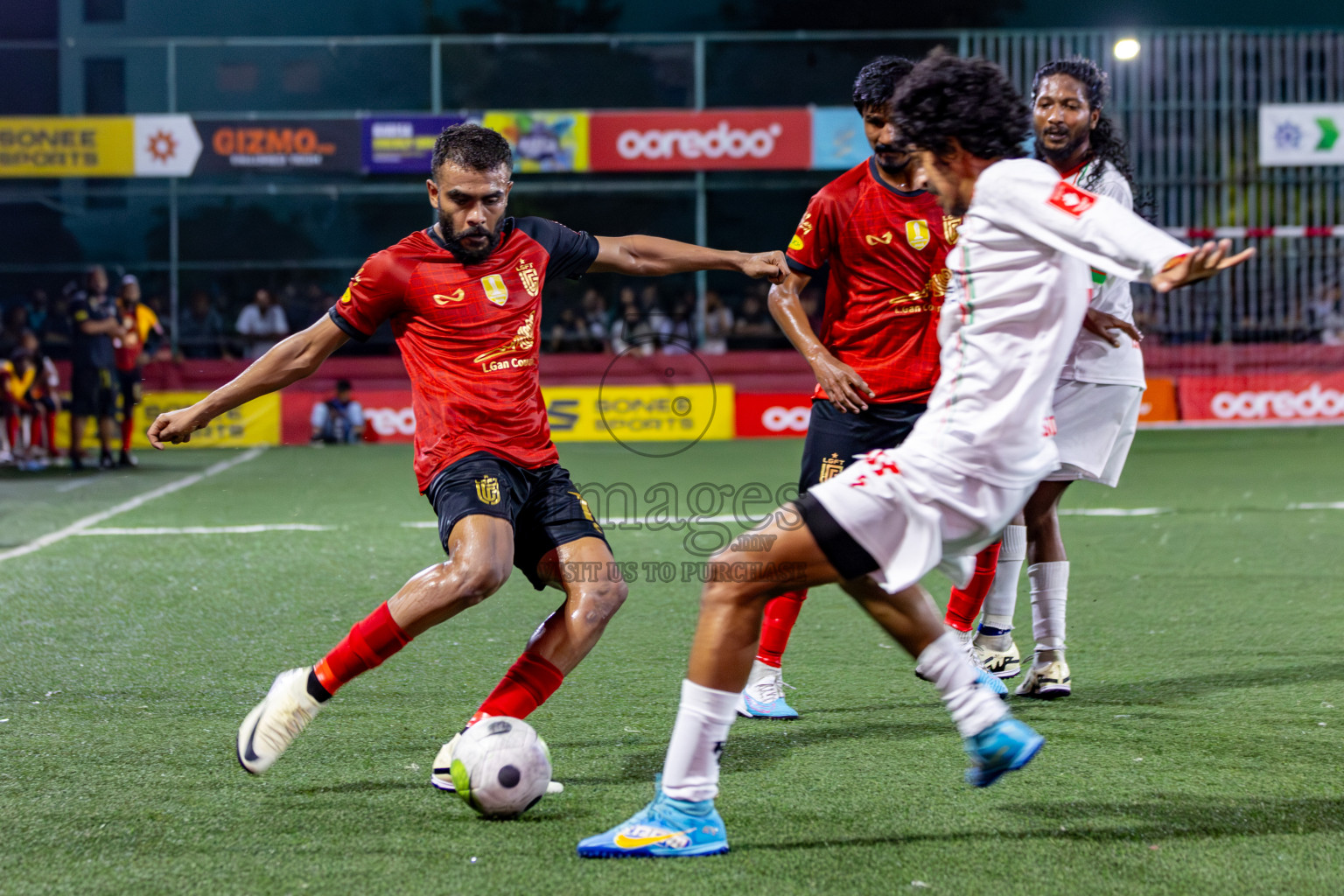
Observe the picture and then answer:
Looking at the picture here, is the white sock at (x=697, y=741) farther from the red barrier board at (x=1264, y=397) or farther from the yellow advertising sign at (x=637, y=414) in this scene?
the red barrier board at (x=1264, y=397)

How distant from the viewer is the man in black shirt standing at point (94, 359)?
14.5 m

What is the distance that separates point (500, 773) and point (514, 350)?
1323 millimetres

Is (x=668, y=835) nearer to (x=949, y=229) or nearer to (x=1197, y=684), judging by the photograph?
(x=949, y=229)

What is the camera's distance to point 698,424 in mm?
18031

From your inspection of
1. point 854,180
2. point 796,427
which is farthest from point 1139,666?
point 796,427

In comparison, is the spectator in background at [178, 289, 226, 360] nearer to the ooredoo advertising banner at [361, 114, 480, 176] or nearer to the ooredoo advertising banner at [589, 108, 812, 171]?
the ooredoo advertising banner at [361, 114, 480, 176]

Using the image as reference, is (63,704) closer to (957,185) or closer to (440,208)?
(440,208)

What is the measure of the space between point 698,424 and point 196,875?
49.7ft

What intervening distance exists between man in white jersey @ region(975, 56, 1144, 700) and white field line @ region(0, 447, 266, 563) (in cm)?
637

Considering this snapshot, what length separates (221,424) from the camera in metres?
17.5

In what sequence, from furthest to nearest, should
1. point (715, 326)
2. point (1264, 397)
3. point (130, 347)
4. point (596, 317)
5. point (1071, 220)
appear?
1. point (596, 317)
2. point (715, 326)
3. point (1264, 397)
4. point (130, 347)
5. point (1071, 220)

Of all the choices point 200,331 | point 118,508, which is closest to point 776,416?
point 200,331

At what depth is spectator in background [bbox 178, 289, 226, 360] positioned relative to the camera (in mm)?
20219

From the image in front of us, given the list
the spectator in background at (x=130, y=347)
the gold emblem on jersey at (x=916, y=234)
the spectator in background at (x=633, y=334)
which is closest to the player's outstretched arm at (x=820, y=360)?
the gold emblem on jersey at (x=916, y=234)
